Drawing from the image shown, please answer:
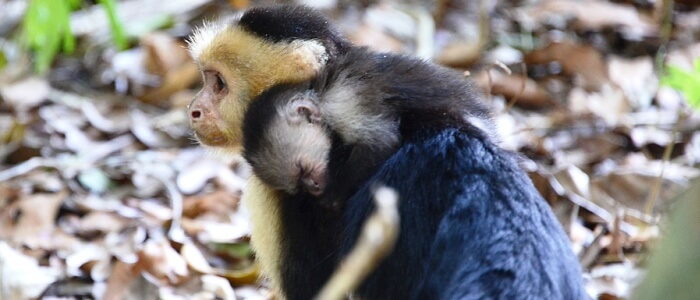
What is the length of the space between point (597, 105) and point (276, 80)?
7.82 feet

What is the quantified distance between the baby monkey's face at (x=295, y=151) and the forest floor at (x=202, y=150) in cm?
47

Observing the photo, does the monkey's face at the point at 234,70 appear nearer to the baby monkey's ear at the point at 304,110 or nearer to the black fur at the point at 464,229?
the baby monkey's ear at the point at 304,110

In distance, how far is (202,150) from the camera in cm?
455

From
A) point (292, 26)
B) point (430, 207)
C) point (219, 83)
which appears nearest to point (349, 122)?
point (430, 207)

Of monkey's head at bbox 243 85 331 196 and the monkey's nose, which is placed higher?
monkey's head at bbox 243 85 331 196

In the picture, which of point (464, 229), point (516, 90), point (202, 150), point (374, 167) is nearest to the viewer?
point (464, 229)

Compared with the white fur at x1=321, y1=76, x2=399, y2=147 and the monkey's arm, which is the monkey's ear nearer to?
the white fur at x1=321, y1=76, x2=399, y2=147

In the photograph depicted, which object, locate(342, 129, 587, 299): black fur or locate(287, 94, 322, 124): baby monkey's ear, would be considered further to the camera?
locate(287, 94, 322, 124): baby monkey's ear

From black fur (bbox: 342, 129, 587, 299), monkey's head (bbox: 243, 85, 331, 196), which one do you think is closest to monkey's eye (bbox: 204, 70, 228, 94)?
monkey's head (bbox: 243, 85, 331, 196)

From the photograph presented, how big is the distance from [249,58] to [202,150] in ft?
6.35

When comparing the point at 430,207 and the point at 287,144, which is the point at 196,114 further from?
the point at 430,207

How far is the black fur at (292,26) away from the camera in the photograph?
2.60 m

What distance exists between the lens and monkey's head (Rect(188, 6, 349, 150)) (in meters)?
2.55

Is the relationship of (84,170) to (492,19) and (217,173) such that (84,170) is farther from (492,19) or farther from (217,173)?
(492,19)
